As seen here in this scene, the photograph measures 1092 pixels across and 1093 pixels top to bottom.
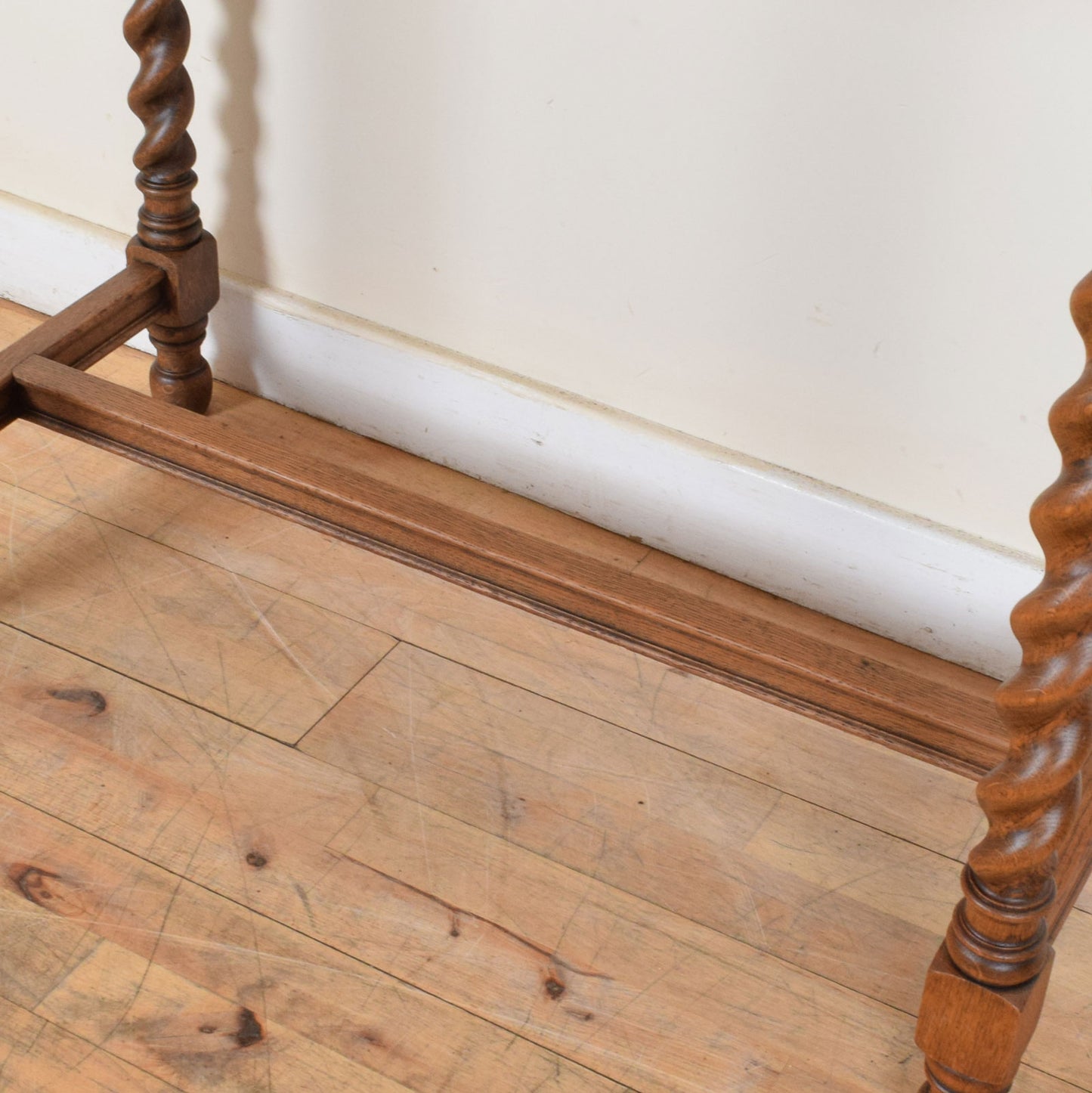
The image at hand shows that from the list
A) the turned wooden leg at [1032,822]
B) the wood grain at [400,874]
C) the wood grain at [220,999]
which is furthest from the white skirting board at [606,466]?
the wood grain at [220,999]

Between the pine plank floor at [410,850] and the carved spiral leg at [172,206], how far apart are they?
21cm

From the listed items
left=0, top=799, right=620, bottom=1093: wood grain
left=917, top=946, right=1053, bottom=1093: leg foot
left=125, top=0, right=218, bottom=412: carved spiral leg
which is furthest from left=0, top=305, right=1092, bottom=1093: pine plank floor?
left=125, top=0, right=218, bottom=412: carved spiral leg

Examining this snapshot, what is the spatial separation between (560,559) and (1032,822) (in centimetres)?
47

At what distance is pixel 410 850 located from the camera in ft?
4.10

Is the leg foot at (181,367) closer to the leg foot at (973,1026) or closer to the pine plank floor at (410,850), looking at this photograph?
the pine plank floor at (410,850)

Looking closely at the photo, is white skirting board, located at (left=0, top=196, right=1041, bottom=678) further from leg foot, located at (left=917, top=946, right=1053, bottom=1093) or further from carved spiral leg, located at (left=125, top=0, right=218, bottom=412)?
leg foot, located at (left=917, top=946, right=1053, bottom=1093)

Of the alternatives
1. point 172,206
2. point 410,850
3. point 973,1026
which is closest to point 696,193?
point 172,206

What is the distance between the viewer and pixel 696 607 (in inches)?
46.8

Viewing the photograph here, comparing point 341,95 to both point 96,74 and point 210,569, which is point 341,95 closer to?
point 96,74

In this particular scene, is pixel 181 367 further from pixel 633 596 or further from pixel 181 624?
pixel 633 596

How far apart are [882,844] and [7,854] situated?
0.77 metres

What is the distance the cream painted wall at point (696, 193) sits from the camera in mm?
1260

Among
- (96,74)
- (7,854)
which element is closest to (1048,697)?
(7,854)

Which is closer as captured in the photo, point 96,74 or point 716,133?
point 716,133
